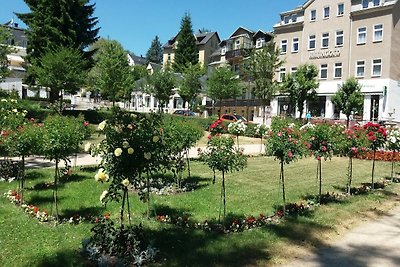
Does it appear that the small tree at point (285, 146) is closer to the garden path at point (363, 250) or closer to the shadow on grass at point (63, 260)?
the garden path at point (363, 250)

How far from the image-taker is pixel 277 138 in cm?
773

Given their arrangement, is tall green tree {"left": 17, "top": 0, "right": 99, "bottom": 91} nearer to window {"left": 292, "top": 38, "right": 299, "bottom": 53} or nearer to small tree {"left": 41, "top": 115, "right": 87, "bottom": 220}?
window {"left": 292, "top": 38, "right": 299, "bottom": 53}

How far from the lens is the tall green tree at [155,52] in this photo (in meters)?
112

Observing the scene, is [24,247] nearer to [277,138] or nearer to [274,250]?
[274,250]

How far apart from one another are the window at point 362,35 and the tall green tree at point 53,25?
26.2 metres

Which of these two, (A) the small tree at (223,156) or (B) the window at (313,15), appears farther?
(B) the window at (313,15)

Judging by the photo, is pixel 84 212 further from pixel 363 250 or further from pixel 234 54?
pixel 234 54

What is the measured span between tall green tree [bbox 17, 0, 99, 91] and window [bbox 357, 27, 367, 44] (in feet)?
86.0

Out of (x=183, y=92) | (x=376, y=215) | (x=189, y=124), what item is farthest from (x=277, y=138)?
(x=183, y=92)

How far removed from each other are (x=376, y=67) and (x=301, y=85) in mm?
7573

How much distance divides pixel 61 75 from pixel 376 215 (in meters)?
27.1

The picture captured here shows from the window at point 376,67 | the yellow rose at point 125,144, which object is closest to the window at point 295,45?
the window at point 376,67

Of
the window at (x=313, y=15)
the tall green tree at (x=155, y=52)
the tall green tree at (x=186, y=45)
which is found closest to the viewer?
the window at (x=313, y=15)

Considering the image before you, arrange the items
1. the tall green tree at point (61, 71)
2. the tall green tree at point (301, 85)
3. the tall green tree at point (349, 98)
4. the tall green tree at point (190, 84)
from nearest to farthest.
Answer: the tall green tree at point (61, 71), the tall green tree at point (349, 98), the tall green tree at point (301, 85), the tall green tree at point (190, 84)
